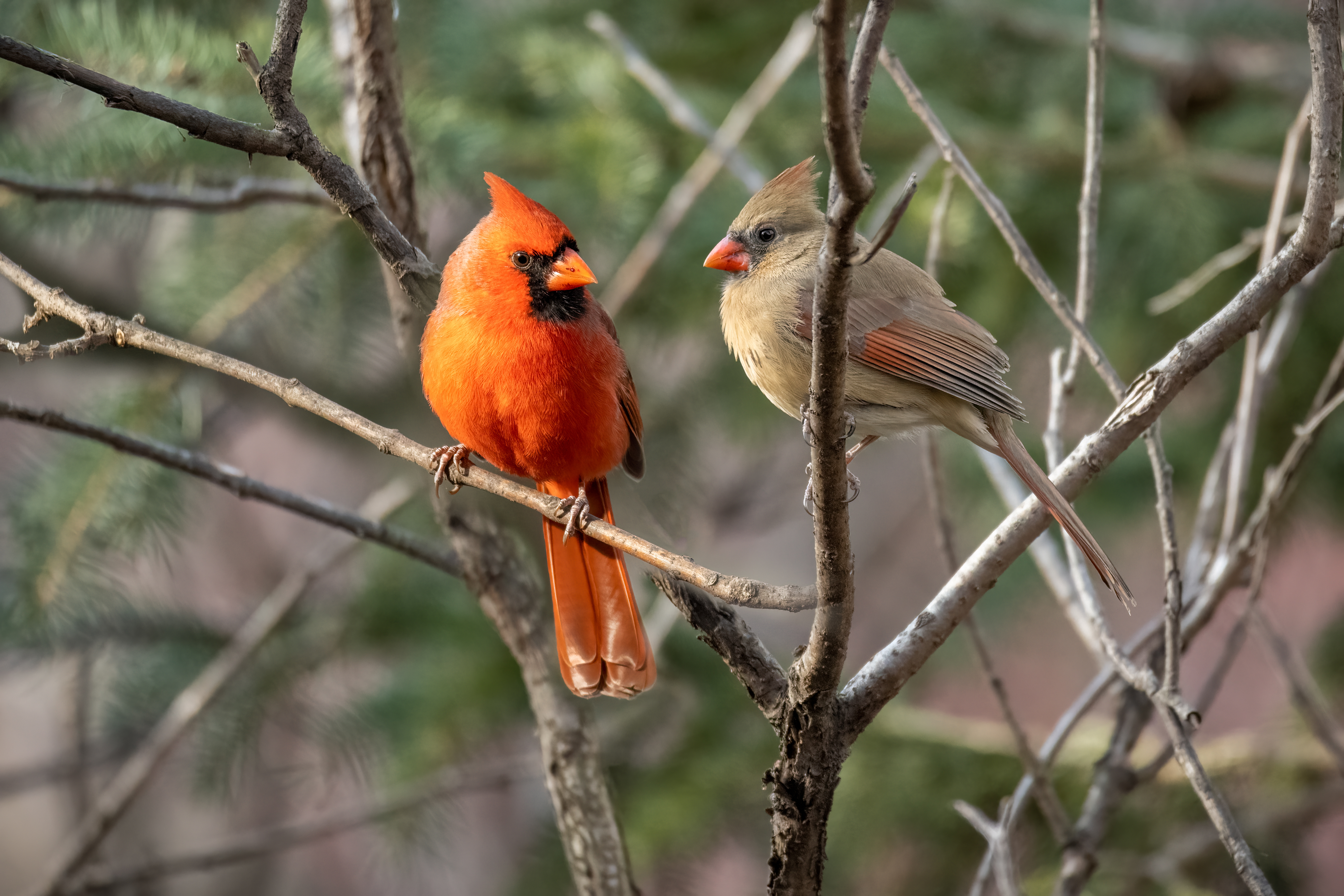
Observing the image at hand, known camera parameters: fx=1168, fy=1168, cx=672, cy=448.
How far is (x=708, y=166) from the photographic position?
2844 millimetres

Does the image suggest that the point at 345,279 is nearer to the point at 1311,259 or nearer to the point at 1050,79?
the point at 1050,79

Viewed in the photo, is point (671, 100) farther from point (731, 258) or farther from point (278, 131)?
point (278, 131)

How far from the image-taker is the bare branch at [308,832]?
2869 mm

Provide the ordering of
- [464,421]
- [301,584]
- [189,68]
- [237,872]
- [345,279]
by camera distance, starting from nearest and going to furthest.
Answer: [464,421] < [189,68] < [301,584] < [345,279] < [237,872]

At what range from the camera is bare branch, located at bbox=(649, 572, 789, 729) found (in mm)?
1614

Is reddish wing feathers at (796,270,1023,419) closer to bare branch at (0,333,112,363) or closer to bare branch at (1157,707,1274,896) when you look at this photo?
bare branch at (1157,707,1274,896)

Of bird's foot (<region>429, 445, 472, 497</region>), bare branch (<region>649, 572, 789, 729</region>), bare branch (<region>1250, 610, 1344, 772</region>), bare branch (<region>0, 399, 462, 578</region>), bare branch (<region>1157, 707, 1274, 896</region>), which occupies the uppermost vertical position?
bird's foot (<region>429, 445, 472, 497</region>)

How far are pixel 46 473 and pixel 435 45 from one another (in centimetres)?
164

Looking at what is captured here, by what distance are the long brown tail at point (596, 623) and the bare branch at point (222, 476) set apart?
0.29 metres

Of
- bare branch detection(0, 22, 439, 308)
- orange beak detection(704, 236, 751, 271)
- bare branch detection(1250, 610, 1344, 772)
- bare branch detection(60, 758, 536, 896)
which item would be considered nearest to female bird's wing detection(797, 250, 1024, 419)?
orange beak detection(704, 236, 751, 271)

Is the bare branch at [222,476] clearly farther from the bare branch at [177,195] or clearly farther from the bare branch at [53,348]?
the bare branch at [177,195]

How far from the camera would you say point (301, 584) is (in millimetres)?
2885

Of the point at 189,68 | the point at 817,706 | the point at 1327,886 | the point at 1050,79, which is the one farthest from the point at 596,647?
the point at 1327,886

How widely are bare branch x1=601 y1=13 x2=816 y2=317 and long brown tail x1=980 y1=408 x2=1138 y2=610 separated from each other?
3.51ft
